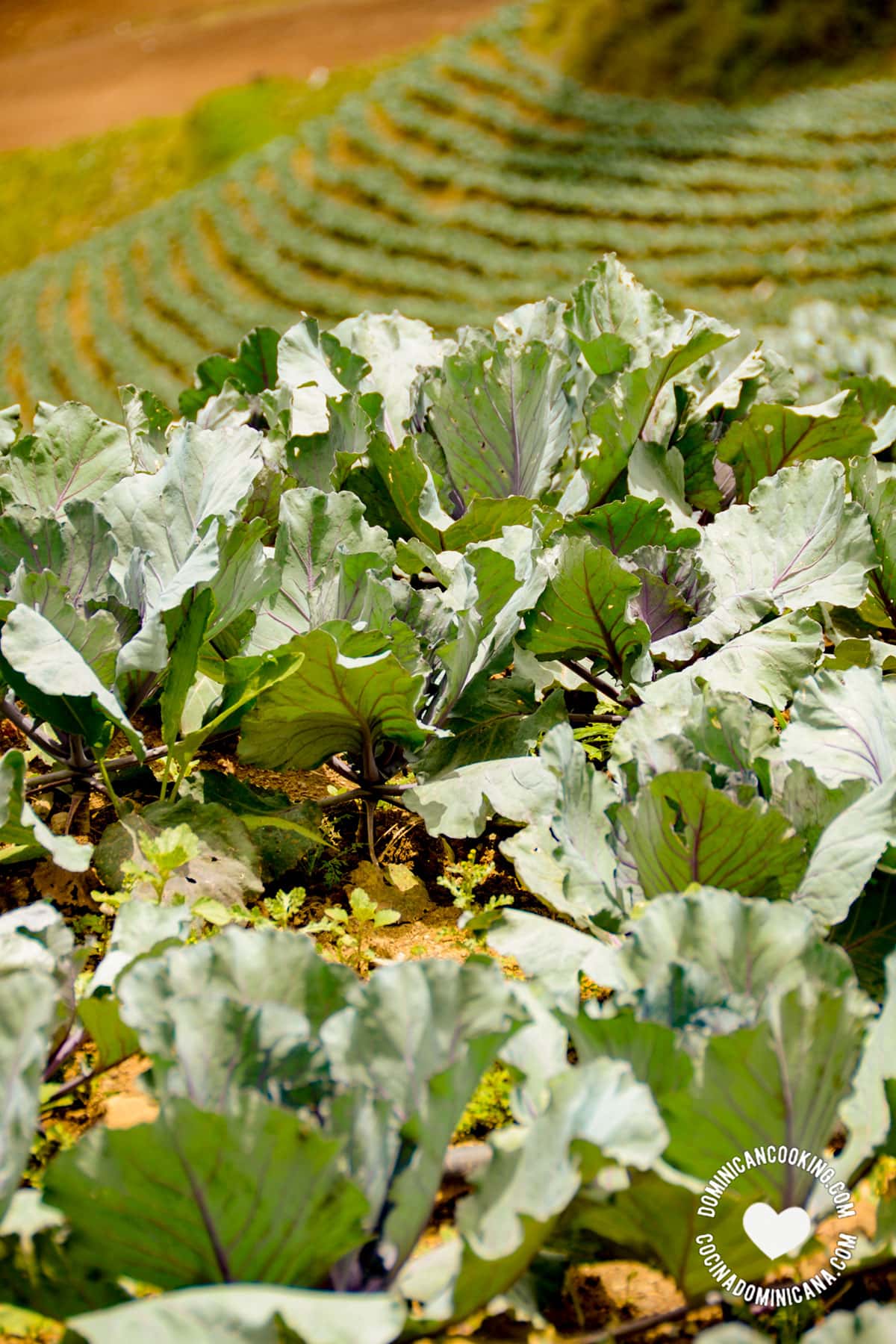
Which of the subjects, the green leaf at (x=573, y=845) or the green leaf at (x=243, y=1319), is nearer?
the green leaf at (x=243, y=1319)

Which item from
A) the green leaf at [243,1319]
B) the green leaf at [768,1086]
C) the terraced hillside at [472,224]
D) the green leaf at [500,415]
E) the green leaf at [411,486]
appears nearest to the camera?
the green leaf at [243,1319]

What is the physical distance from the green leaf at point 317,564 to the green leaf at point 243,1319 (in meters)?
0.70

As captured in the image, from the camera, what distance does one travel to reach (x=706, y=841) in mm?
1024

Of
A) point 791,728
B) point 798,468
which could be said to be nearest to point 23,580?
point 791,728

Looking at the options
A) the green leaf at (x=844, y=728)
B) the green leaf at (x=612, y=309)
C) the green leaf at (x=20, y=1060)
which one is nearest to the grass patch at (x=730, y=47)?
the green leaf at (x=612, y=309)

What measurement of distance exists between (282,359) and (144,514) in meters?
0.43

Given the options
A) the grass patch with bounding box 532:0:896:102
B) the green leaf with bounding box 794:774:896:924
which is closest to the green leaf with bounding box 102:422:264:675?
the green leaf with bounding box 794:774:896:924

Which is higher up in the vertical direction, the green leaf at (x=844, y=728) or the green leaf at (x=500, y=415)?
the green leaf at (x=500, y=415)

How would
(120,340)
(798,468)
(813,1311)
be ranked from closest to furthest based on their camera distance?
(813,1311) → (798,468) → (120,340)

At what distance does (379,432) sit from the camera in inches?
56.6

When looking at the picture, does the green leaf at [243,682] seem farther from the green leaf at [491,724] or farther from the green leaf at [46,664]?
the green leaf at [491,724]

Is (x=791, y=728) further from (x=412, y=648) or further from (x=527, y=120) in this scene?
(x=527, y=120)

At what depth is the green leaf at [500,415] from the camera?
151 centimetres

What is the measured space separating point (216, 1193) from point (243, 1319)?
0.09 m
